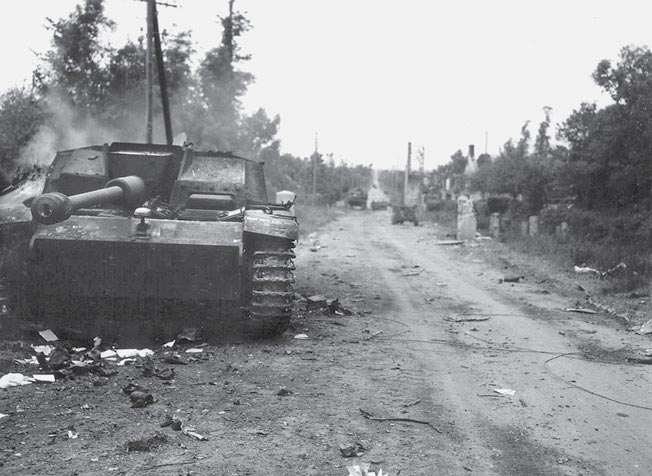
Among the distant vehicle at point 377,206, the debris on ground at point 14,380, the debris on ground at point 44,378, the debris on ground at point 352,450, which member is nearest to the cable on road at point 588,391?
the debris on ground at point 352,450

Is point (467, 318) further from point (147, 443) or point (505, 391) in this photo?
point (147, 443)

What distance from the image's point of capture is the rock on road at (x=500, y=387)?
4.40 m

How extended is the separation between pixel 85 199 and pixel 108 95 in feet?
78.0

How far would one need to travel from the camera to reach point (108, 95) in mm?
29125

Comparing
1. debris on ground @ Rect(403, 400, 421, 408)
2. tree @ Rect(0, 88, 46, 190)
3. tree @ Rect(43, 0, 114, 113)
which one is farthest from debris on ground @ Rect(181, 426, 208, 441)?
tree @ Rect(43, 0, 114, 113)

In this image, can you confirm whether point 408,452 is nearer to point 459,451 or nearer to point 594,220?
point 459,451

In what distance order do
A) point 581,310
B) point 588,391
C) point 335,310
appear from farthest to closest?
point 581,310 → point 335,310 → point 588,391

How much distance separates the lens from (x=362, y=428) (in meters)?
4.82

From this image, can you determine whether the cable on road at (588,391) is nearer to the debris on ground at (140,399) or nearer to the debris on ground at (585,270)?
the debris on ground at (140,399)

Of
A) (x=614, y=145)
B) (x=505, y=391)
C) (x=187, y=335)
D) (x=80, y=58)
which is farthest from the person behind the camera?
(x=80, y=58)

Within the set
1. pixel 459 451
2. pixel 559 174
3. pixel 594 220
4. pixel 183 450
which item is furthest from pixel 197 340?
pixel 559 174

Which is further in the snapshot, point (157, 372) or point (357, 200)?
point (357, 200)

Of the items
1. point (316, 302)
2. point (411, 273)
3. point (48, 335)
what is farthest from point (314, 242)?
point (48, 335)

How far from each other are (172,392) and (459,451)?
235cm
